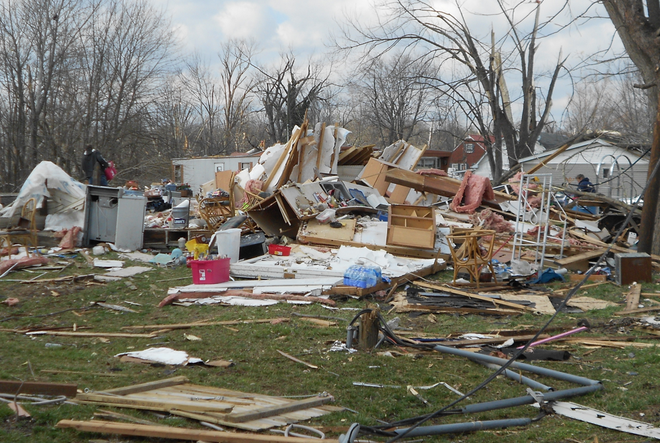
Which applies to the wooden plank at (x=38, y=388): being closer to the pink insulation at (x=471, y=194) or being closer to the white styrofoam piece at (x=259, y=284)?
the white styrofoam piece at (x=259, y=284)

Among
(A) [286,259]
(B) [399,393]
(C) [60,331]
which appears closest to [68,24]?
(A) [286,259]

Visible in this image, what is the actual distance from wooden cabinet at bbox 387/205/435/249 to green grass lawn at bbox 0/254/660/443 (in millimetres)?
2813

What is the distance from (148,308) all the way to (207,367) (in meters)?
3.21

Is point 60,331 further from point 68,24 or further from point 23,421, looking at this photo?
point 68,24

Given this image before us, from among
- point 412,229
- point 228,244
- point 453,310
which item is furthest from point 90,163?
point 453,310

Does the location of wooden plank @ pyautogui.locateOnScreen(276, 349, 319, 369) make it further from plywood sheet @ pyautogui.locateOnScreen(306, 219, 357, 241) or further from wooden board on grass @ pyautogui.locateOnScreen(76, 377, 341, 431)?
plywood sheet @ pyautogui.locateOnScreen(306, 219, 357, 241)

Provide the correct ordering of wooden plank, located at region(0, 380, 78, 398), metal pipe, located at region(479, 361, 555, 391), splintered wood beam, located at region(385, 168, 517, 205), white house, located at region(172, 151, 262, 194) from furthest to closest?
white house, located at region(172, 151, 262, 194) < splintered wood beam, located at region(385, 168, 517, 205) < metal pipe, located at region(479, 361, 555, 391) < wooden plank, located at region(0, 380, 78, 398)

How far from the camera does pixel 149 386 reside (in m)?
4.34

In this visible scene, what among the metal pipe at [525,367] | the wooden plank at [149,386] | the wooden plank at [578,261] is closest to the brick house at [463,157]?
→ the wooden plank at [578,261]

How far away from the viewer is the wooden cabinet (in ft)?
35.3

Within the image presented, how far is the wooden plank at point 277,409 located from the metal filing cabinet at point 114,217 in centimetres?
943

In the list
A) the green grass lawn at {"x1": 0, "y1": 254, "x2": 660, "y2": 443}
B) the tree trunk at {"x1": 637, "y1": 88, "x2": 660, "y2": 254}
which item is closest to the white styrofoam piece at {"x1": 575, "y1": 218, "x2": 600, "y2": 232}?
the tree trunk at {"x1": 637, "y1": 88, "x2": 660, "y2": 254}

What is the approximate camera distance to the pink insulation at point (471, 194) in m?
14.8

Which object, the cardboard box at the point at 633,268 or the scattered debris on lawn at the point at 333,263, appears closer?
the scattered debris on lawn at the point at 333,263
